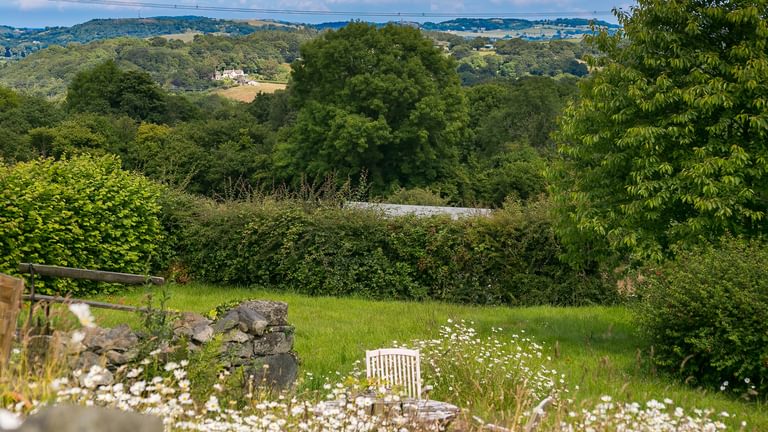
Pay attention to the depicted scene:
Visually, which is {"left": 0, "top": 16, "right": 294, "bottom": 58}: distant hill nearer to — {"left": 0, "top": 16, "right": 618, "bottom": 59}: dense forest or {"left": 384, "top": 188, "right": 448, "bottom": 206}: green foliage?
{"left": 0, "top": 16, "right": 618, "bottom": 59}: dense forest

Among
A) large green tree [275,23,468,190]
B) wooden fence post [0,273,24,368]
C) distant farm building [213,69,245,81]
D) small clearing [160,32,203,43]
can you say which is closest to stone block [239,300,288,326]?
wooden fence post [0,273,24,368]

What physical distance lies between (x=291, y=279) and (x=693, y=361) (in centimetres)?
891

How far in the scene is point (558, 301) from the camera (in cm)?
1517

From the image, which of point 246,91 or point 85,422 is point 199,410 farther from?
point 246,91

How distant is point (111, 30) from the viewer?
127500mm

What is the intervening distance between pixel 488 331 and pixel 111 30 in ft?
429

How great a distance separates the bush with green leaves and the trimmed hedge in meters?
1.32

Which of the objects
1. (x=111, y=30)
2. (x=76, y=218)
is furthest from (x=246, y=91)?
(x=76, y=218)

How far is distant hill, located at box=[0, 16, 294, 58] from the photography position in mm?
121812

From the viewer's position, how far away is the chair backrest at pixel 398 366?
7098 millimetres

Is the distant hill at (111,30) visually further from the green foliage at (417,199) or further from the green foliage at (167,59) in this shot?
the green foliage at (417,199)

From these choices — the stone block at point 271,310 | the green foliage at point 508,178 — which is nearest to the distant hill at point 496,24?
the green foliage at point 508,178

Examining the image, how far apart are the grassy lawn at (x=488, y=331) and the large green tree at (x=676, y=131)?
1.65 metres

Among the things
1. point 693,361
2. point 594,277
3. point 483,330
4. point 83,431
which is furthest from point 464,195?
point 83,431
